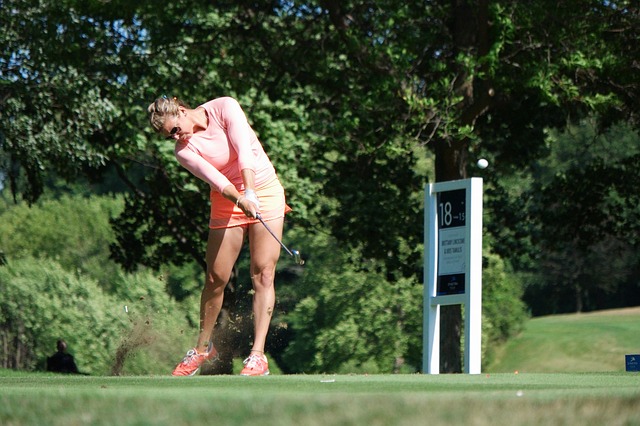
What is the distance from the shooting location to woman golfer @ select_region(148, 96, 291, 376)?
8875mm

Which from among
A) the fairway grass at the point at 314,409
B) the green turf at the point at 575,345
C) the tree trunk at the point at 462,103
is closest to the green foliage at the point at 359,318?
the green turf at the point at 575,345

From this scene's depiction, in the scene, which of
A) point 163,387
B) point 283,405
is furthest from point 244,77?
point 283,405

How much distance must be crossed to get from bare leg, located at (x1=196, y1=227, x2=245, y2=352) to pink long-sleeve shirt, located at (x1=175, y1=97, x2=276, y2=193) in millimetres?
390

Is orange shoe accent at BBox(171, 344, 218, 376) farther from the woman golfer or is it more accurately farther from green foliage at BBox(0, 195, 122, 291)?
green foliage at BBox(0, 195, 122, 291)

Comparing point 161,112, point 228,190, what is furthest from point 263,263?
point 161,112

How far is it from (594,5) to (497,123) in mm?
4674

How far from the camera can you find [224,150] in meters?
9.12

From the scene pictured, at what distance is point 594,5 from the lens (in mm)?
20141

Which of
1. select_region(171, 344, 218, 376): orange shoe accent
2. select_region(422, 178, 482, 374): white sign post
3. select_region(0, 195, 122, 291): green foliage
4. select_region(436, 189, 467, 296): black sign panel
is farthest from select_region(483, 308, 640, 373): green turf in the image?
select_region(171, 344, 218, 376): orange shoe accent

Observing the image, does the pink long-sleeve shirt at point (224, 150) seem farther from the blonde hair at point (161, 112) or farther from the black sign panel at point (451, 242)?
the black sign panel at point (451, 242)

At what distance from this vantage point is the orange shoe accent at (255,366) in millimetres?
8766

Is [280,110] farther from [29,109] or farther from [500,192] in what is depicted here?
[500,192]

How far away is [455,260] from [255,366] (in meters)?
6.88

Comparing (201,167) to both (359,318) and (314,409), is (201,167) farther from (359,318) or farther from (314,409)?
(359,318)
